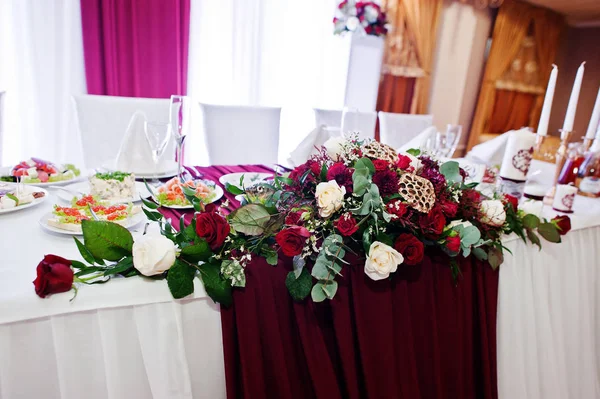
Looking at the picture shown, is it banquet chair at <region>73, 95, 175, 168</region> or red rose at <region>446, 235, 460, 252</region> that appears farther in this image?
banquet chair at <region>73, 95, 175, 168</region>

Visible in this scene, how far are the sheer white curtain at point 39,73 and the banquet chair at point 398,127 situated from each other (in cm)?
223

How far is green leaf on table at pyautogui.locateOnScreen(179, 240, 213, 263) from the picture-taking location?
0.72 m

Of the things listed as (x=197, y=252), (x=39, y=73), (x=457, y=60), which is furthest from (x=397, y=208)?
(x=457, y=60)

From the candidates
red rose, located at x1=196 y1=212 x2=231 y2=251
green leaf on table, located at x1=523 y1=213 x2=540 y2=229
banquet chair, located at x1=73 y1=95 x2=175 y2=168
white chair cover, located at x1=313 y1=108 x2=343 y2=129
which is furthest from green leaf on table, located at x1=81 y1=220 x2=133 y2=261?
white chair cover, located at x1=313 y1=108 x2=343 y2=129

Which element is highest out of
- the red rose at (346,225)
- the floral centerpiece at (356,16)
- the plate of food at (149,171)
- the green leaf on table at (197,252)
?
the floral centerpiece at (356,16)

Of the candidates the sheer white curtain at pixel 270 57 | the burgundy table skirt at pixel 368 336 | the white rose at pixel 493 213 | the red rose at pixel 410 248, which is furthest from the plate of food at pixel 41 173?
the sheer white curtain at pixel 270 57

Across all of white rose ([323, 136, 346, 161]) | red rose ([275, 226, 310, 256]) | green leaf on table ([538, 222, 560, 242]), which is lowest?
green leaf on table ([538, 222, 560, 242])

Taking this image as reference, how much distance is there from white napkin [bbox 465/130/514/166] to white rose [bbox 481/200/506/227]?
99cm

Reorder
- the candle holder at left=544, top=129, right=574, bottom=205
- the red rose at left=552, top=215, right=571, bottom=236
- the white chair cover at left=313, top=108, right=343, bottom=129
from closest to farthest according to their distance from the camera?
1. the red rose at left=552, top=215, right=571, bottom=236
2. the candle holder at left=544, top=129, right=574, bottom=205
3. the white chair cover at left=313, top=108, right=343, bottom=129

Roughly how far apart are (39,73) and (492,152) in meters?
2.99

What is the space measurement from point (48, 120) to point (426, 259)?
300 cm

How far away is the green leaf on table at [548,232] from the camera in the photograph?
1.16 m

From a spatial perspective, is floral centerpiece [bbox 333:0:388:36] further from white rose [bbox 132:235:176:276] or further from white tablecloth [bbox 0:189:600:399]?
white rose [bbox 132:235:176:276]

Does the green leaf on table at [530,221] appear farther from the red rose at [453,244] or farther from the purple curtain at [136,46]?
the purple curtain at [136,46]
